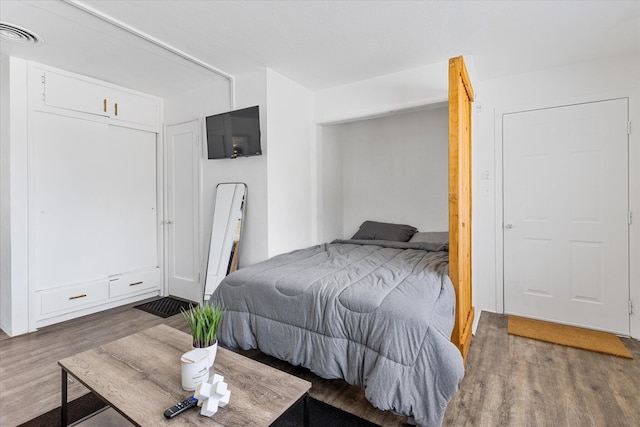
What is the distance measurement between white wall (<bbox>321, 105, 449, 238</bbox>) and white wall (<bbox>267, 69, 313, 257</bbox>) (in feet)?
1.75

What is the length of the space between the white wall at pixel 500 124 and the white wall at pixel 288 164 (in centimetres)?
176

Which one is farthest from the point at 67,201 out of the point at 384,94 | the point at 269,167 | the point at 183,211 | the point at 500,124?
the point at 500,124

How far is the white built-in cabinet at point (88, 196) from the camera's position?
9.66 feet

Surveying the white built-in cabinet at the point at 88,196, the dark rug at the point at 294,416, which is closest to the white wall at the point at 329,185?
the white built-in cabinet at the point at 88,196

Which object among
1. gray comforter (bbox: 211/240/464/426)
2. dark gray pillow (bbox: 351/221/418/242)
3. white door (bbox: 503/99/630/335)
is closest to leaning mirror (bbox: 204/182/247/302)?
gray comforter (bbox: 211/240/464/426)

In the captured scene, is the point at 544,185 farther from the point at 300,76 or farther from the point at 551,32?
the point at 300,76

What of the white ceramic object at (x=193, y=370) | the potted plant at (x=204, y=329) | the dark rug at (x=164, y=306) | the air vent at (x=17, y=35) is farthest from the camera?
the dark rug at (x=164, y=306)

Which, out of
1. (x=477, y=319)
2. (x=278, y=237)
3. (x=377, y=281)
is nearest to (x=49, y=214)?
(x=278, y=237)

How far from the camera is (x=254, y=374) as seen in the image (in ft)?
4.51

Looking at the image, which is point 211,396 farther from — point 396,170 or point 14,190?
point 396,170

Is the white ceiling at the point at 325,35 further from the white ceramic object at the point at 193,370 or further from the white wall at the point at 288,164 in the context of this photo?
the white ceramic object at the point at 193,370

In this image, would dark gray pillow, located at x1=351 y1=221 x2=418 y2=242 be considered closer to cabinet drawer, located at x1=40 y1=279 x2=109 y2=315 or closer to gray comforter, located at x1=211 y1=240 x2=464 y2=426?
gray comforter, located at x1=211 y1=240 x2=464 y2=426

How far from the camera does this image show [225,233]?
3.16m

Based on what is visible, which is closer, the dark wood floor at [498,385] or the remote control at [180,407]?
the remote control at [180,407]
